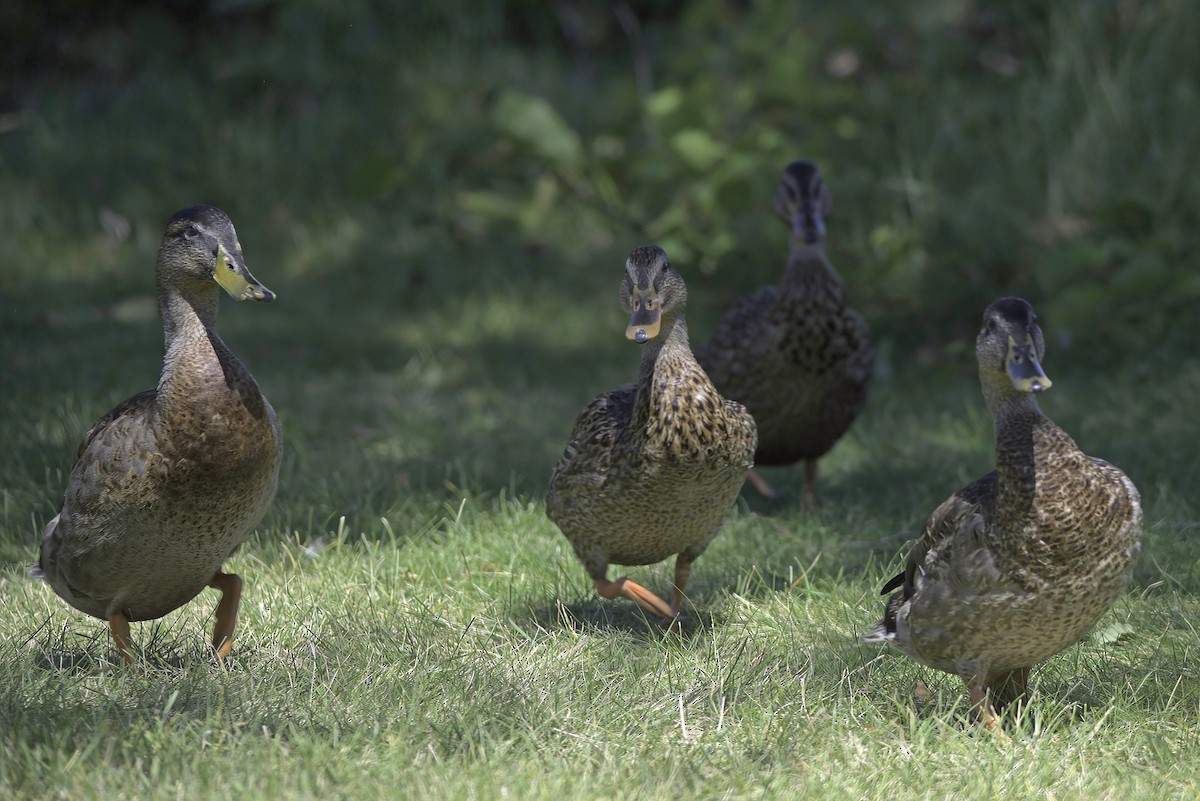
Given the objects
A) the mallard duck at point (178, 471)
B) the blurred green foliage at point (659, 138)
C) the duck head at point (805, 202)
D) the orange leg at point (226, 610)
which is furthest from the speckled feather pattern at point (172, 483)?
the blurred green foliage at point (659, 138)

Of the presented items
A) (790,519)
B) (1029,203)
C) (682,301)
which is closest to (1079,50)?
(1029,203)

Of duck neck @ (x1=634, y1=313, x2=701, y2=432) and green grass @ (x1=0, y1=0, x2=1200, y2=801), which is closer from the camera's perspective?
green grass @ (x1=0, y1=0, x2=1200, y2=801)

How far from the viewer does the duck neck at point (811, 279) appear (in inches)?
237

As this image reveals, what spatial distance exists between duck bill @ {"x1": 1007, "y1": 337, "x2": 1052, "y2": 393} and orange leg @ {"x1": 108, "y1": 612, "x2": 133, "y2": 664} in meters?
2.44

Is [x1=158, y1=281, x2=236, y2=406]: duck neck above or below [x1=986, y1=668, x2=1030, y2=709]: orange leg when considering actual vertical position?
above

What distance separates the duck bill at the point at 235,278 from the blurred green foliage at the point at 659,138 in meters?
4.60

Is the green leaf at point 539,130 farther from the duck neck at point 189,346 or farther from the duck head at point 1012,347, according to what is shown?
the duck head at point 1012,347

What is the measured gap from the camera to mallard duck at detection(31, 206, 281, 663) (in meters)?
3.85

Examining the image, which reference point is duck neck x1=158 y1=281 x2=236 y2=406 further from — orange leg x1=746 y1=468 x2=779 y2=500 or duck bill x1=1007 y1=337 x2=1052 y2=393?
orange leg x1=746 y1=468 x2=779 y2=500

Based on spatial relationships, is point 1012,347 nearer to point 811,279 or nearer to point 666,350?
point 666,350

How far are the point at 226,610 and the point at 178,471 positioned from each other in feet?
1.81

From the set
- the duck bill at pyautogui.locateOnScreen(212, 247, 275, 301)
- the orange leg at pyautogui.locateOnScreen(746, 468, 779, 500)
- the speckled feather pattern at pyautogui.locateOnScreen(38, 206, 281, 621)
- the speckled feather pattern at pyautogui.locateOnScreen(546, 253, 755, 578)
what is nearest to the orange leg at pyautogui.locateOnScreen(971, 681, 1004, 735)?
the speckled feather pattern at pyautogui.locateOnScreen(546, 253, 755, 578)

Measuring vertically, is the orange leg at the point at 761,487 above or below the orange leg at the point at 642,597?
below

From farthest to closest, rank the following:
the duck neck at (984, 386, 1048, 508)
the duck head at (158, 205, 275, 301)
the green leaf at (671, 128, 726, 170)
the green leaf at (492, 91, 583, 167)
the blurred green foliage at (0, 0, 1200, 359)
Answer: the green leaf at (492, 91, 583, 167)
the green leaf at (671, 128, 726, 170)
the blurred green foliage at (0, 0, 1200, 359)
the duck head at (158, 205, 275, 301)
the duck neck at (984, 386, 1048, 508)
